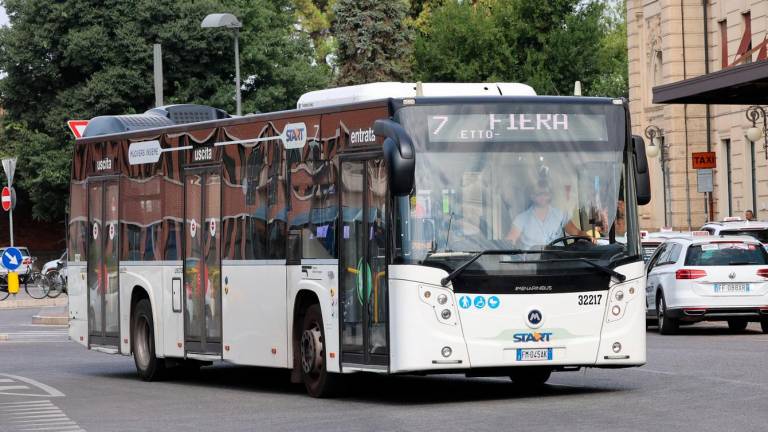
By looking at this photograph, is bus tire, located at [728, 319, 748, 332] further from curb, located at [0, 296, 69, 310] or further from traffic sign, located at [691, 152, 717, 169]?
curb, located at [0, 296, 69, 310]

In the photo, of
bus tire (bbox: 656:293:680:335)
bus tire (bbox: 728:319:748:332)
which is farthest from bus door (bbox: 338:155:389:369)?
bus tire (bbox: 728:319:748:332)

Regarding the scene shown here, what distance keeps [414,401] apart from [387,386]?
2.30 metres

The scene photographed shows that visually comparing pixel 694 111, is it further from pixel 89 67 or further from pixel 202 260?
pixel 202 260

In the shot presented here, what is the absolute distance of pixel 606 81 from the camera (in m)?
99.1

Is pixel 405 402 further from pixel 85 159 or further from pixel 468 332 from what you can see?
pixel 85 159

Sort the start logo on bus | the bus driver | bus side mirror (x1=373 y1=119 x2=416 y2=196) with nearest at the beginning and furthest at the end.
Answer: bus side mirror (x1=373 y1=119 x2=416 y2=196), the bus driver, the start logo on bus

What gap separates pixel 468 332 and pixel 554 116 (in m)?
2.11

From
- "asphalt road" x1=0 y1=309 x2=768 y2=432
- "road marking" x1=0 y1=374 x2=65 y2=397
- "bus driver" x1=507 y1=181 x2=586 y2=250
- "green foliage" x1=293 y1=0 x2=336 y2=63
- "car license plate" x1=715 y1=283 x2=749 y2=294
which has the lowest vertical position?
"road marking" x1=0 y1=374 x2=65 y2=397

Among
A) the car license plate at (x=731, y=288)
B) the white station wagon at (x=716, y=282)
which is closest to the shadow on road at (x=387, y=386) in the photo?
the white station wagon at (x=716, y=282)

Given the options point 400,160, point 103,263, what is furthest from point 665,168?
point 400,160

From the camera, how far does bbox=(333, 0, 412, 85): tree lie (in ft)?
268

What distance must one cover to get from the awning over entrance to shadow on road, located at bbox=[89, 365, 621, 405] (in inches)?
733

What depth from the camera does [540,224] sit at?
15398 mm

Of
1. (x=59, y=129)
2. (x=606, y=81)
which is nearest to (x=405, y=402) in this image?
(x=59, y=129)
